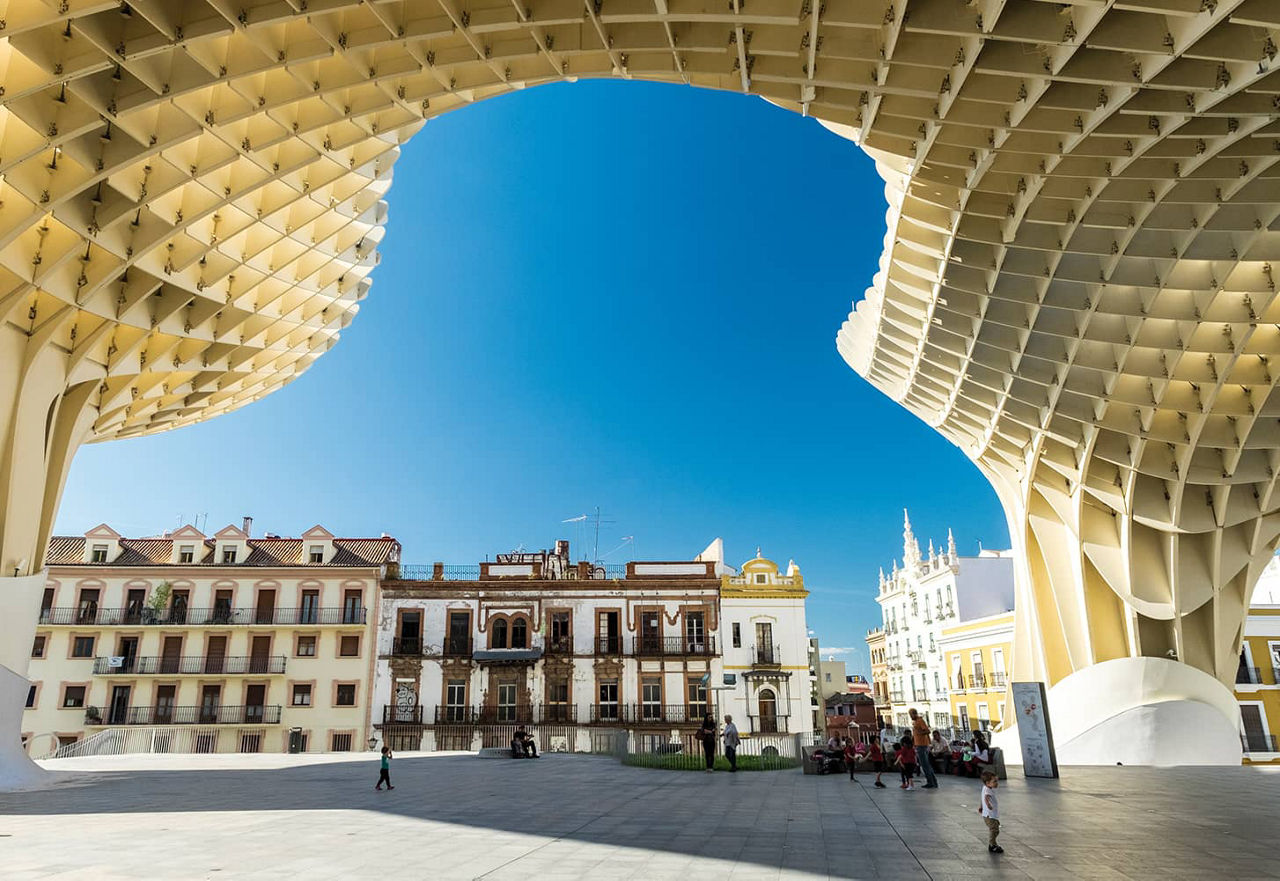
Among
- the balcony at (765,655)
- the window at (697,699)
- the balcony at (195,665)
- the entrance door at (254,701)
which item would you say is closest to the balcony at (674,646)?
the window at (697,699)

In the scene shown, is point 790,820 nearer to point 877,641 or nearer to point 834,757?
point 834,757

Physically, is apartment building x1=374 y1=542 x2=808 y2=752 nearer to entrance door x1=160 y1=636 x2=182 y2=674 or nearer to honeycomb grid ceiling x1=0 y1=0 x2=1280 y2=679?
entrance door x1=160 y1=636 x2=182 y2=674

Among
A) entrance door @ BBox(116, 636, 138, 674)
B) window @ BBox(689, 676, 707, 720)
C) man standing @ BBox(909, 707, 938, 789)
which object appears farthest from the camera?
window @ BBox(689, 676, 707, 720)

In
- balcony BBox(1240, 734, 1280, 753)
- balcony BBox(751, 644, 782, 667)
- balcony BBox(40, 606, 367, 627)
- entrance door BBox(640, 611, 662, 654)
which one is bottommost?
balcony BBox(1240, 734, 1280, 753)

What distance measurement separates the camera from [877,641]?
100 metres

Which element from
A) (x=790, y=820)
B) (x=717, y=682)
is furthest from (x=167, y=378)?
(x=717, y=682)

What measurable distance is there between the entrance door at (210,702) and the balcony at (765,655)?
32.1 metres

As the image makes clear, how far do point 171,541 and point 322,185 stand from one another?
3988cm

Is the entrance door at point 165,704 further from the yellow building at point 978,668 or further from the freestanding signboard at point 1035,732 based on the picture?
the yellow building at point 978,668

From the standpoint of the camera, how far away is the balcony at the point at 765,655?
48.9 metres

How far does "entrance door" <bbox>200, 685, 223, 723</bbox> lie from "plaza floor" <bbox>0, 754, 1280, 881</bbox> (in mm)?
28038

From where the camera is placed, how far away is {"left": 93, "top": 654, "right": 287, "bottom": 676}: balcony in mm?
46406

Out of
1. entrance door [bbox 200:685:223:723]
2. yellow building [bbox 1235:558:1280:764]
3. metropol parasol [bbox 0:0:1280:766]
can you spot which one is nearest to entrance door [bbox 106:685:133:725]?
entrance door [bbox 200:685:223:723]

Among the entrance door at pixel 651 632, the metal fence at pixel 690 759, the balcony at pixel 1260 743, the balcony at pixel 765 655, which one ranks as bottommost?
the balcony at pixel 1260 743
